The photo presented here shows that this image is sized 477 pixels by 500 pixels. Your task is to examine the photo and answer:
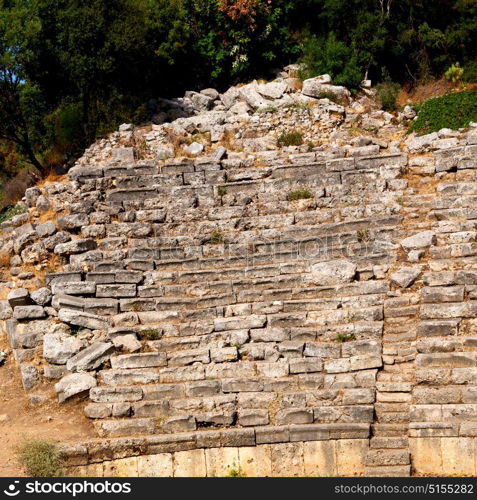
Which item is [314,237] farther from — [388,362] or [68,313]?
[68,313]

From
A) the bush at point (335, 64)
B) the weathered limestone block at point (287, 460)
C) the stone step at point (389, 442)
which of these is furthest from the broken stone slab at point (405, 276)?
the bush at point (335, 64)

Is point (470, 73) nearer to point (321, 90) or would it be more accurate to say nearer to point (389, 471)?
point (321, 90)

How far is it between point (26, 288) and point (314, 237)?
5243 millimetres

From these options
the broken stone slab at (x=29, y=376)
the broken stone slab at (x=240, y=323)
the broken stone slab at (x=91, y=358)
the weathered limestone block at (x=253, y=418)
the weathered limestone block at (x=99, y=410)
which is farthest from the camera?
the broken stone slab at (x=29, y=376)

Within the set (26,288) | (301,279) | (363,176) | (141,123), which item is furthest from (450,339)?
(141,123)

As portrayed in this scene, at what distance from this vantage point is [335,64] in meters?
22.6

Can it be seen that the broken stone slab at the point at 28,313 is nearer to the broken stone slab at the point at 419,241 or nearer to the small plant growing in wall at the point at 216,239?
the small plant growing in wall at the point at 216,239

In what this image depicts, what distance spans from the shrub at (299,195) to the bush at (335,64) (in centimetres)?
581

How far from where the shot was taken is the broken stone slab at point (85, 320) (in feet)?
50.2

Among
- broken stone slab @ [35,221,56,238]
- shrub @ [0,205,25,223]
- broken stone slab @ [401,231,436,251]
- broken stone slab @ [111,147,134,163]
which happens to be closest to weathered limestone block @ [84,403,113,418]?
broken stone slab @ [35,221,56,238]

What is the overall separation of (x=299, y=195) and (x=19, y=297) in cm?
555

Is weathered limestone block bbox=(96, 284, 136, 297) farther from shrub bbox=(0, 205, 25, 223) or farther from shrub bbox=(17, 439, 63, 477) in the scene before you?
shrub bbox=(0, 205, 25, 223)

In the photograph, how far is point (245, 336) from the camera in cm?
1443

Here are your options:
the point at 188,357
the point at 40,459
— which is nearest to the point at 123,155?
the point at 188,357
